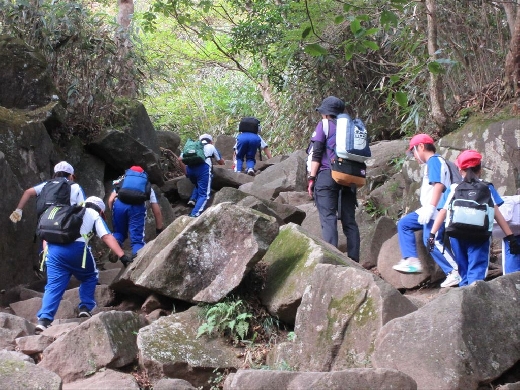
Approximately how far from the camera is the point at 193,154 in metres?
12.4

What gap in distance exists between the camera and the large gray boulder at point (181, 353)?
5395mm

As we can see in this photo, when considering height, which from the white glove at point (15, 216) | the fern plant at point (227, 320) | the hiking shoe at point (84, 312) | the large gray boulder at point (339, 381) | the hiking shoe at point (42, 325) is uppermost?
the large gray boulder at point (339, 381)

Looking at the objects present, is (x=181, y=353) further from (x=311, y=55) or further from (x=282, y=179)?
(x=282, y=179)

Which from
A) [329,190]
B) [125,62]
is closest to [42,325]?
[329,190]

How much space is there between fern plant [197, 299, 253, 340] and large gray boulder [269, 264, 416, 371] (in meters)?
0.53

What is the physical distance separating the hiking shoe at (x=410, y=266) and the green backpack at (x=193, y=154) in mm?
5820

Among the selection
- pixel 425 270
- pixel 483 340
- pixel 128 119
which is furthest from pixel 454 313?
pixel 128 119

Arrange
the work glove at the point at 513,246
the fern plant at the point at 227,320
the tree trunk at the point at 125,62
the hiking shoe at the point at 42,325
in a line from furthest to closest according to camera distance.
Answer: the tree trunk at the point at 125,62 → the hiking shoe at the point at 42,325 → the work glove at the point at 513,246 → the fern plant at the point at 227,320

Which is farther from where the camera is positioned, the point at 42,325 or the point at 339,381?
the point at 42,325

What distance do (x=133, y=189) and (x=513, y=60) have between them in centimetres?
508

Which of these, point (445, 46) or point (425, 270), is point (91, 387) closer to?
point (425, 270)

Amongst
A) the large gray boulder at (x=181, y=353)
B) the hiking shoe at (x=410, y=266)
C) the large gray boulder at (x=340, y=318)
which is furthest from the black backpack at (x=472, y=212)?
the large gray boulder at (x=181, y=353)

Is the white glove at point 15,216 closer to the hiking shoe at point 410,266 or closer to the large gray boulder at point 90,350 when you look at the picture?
the large gray boulder at point 90,350

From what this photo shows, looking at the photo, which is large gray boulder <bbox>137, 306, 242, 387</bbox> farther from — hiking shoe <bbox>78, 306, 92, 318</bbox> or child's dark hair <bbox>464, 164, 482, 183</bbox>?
child's dark hair <bbox>464, 164, 482, 183</bbox>
